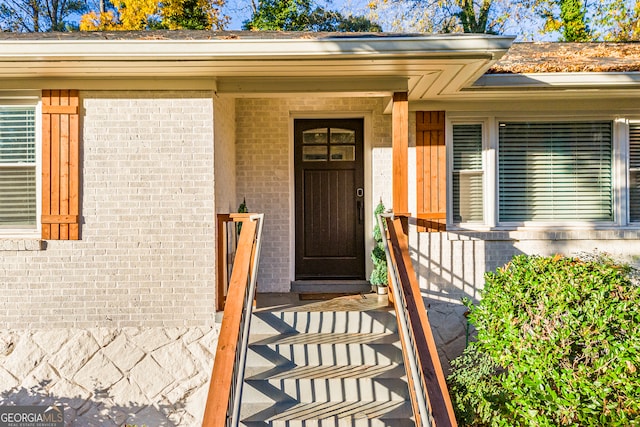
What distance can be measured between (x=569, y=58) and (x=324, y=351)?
15.0ft

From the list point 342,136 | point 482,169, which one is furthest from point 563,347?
point 342,136

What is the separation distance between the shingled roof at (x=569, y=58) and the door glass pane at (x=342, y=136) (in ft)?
6.14

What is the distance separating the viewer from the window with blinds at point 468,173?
19.0 feet

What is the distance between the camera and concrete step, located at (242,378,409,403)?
4.00 m

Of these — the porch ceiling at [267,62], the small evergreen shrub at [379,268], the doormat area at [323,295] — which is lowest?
the doormat area at [323,295]

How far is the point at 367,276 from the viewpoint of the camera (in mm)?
6203

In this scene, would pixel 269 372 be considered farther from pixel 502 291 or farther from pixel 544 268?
pixel 544 268

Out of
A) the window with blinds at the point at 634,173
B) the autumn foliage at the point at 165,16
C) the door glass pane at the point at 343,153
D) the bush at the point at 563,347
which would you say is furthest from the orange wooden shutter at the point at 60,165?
the autumn foliage at the point at 165,16

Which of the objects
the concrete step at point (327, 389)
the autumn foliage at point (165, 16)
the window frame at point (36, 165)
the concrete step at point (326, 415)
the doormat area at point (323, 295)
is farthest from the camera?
the autumn foliage at point (165, 16)

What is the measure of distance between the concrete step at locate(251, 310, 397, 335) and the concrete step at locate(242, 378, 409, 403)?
0.53m

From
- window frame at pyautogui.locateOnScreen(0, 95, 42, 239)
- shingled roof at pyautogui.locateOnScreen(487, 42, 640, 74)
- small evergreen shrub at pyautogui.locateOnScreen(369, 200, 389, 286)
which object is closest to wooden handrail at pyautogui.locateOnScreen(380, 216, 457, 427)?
small evergreen shrub at pyautogui.locateOnScreen(369, 200, 389, 286)

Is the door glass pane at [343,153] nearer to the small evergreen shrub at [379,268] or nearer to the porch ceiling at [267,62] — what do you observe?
the small evergreen shrub at [379,268]

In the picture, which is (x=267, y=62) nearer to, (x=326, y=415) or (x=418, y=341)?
(x=418, y=341)

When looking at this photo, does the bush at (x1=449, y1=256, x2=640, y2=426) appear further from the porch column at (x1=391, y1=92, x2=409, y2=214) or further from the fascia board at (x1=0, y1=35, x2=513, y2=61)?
the fascia board at (x1=0, y1=35, x2=513, y2=61)
